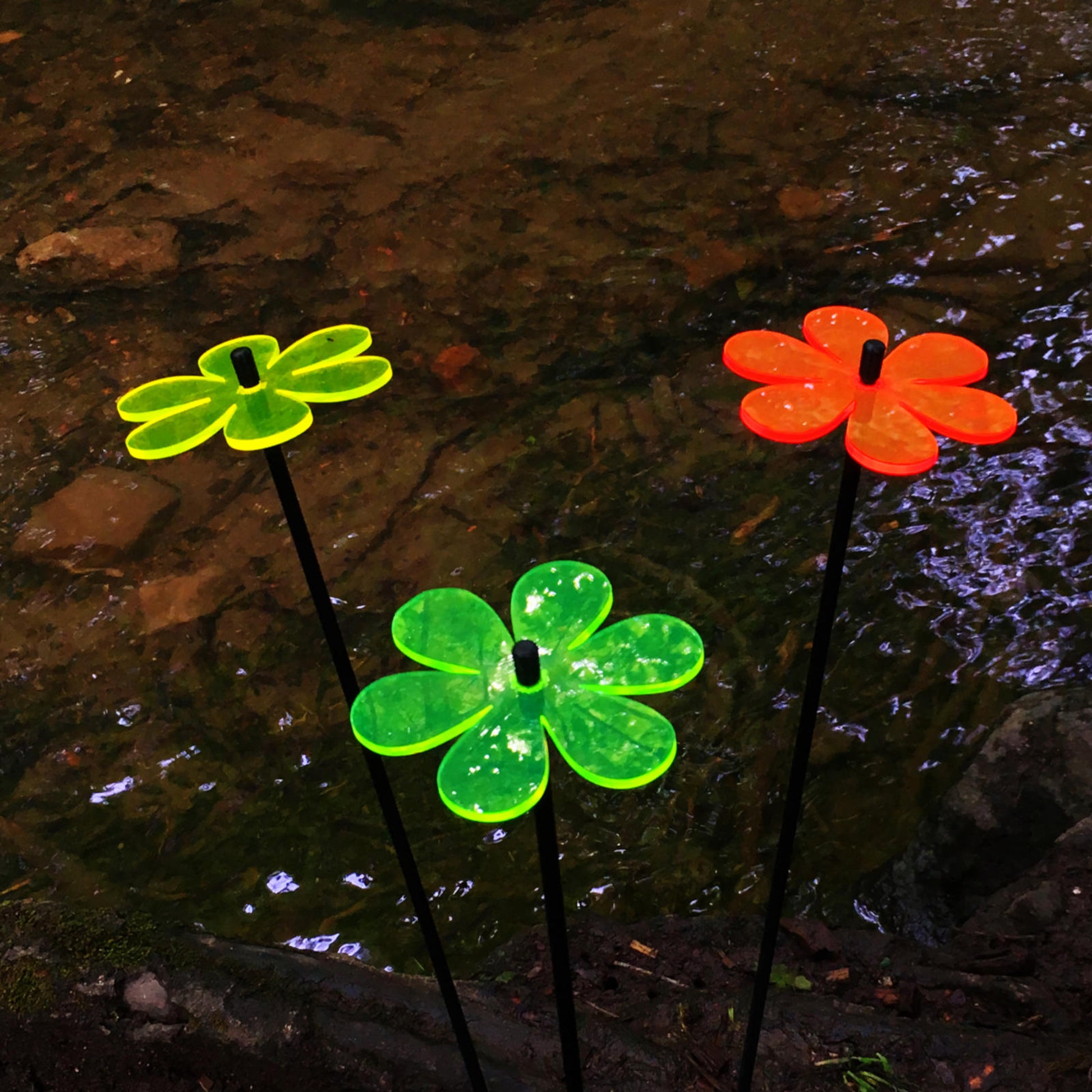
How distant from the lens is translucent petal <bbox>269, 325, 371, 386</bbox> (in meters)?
0.81

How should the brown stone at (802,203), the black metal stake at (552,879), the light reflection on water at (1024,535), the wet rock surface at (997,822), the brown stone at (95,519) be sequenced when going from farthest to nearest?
the brown stone at (802,203)
the brown stone at (95,519)
the light reflection on water at (1024,535)
the wet rock surface at (997,822)
the black metal stake at (552,879)

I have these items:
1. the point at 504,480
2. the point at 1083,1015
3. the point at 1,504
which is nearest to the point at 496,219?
the point at 504,480

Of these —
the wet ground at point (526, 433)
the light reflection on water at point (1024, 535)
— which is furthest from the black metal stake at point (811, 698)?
the light reflection on water at point (1024, 535)

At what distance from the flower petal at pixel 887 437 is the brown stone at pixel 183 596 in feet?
5.50

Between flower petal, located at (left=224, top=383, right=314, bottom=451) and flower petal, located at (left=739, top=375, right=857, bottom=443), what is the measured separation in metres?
0.33

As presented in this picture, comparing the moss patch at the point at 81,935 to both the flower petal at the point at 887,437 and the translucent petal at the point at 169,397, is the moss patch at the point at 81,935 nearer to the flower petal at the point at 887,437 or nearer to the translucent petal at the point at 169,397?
the translucent petal at the point at 169,397

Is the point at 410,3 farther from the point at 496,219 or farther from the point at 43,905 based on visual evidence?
the point at 43,905

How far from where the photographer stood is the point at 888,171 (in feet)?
9.52

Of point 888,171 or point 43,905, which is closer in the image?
point 43,905

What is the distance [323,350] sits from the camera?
822 millimetres

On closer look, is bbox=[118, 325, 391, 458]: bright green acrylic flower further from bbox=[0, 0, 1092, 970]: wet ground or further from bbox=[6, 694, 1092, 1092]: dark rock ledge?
bbox=[0, 0, 1092, 970]: wet ground

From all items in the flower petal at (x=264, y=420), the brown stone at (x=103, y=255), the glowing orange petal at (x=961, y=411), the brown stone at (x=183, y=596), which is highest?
the flower petal at (x=264, y=420)

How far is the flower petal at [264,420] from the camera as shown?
0.70 metres

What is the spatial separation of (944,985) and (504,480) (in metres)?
1.38
